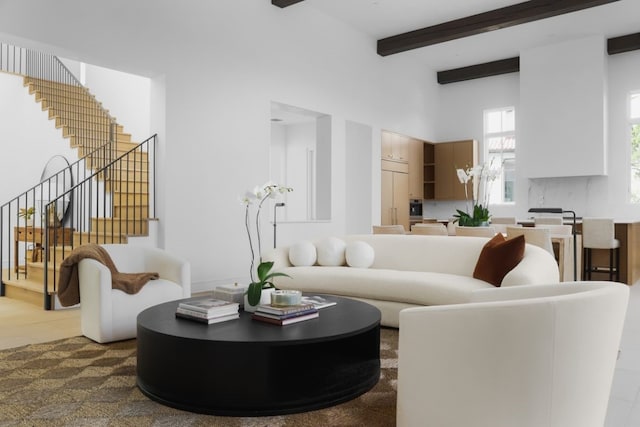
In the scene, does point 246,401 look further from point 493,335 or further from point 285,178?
point 285,178

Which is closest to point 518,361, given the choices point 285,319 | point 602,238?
point 285,319

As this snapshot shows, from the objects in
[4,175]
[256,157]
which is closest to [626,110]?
[256,157]

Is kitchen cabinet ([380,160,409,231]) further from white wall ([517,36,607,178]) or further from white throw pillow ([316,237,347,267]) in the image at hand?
white throw pillow ([316,237,347,267])

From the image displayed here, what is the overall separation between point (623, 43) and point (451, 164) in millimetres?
3633

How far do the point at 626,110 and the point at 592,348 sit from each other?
8.81 m

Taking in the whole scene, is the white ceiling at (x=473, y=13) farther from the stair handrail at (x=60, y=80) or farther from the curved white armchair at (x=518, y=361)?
the curved white armchair at (x=518, y=361)

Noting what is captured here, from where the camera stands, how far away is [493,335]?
1.68 metres

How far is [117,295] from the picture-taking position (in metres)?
3.58

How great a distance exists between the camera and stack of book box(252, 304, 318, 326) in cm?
263

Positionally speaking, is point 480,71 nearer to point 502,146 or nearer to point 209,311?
point 502,146

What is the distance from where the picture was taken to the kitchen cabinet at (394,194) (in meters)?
9.16

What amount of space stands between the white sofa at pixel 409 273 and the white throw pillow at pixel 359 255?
8 cm

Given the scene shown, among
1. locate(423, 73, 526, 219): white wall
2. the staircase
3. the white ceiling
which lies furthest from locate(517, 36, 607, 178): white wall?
the staircase

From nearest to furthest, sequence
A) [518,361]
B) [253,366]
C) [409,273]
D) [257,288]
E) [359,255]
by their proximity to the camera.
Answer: [518,361]
[253,366]
[257,288]
[409,273]
[359,255]
